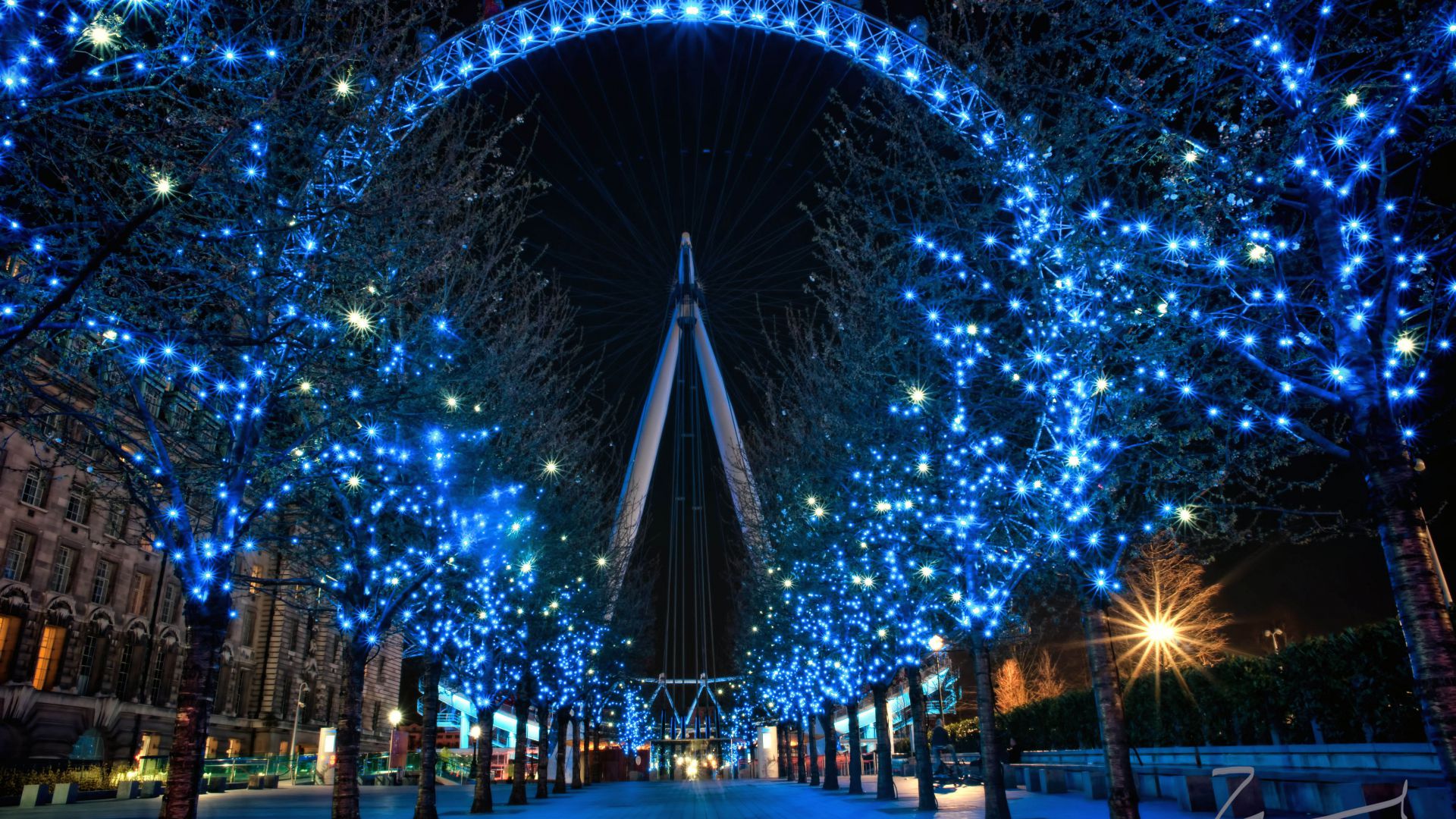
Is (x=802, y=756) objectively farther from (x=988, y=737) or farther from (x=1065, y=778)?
(x=988, y=737)

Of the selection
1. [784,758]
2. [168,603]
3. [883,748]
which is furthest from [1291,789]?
[784,758]

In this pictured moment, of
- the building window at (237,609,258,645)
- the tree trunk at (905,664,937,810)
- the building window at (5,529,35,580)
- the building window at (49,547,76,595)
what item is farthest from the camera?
the building window at (237,609,258,645)

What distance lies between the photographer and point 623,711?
303 ft

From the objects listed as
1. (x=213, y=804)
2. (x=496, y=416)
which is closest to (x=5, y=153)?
(x=496, y=416)

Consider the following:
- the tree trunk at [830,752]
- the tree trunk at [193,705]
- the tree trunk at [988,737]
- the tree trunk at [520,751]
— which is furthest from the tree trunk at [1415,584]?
the tree trunk at [830,752]

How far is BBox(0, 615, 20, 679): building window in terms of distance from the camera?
116ft

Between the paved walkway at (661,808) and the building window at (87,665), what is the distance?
32.1 ft

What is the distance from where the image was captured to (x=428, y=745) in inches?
826

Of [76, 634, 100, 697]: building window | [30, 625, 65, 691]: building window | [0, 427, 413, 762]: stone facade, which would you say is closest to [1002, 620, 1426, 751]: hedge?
[0, 427, 413, 762]: stone facade

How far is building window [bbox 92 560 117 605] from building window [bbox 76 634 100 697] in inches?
72.1

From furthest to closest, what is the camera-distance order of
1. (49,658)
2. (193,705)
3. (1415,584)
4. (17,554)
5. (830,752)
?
(49,658) → (830,752) → (17,554) → (193,705) → (1415,584)

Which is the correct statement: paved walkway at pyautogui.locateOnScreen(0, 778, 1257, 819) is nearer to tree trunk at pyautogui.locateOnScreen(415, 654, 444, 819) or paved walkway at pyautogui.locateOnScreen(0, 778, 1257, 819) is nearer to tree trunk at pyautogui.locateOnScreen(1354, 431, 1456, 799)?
tree trunk at pyautogui.locateOnScreen(415, 654, 444, 819)

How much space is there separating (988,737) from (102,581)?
43.6 meters

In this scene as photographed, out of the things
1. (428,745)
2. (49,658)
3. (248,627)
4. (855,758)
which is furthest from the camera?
(248,627)
